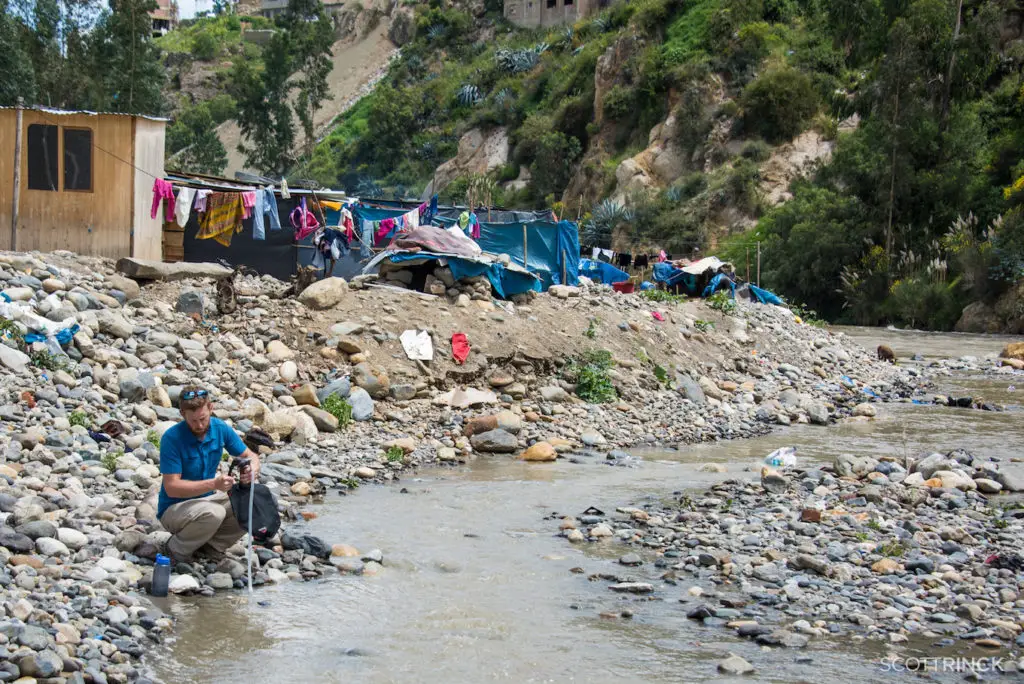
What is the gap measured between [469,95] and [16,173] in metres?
44.3

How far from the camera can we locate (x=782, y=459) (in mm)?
10141

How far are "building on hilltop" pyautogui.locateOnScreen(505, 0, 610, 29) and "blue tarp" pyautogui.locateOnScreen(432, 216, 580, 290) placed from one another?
4124 cm

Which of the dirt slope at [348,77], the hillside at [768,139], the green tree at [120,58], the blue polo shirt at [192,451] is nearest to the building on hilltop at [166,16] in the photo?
the dirt slope at [348,77]

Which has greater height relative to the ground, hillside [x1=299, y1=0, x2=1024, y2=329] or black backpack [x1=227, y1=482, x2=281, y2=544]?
hillside [x1=299, y1=0, x2=1024, y2=329]

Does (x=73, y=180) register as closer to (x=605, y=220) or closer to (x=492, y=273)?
(x=492, y=273)

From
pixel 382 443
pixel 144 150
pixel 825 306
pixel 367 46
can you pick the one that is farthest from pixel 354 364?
pixel 367 46

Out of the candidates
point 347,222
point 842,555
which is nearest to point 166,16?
point 347,222

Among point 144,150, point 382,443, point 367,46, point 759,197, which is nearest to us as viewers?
point 382,443

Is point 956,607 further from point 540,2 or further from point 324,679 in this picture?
point 540,2

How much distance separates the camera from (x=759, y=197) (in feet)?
119

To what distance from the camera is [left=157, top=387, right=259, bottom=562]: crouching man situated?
6.01m

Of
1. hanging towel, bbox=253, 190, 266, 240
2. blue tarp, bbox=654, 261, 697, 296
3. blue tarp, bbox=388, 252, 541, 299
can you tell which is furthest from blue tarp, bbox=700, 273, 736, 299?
hanging towel, bbox=253, 190, 266, 240

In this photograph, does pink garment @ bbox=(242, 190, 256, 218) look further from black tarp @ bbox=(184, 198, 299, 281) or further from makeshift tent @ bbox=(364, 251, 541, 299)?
makeshift tent @ bbox=(364, 251, 541, 299)

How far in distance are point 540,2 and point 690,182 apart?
91.9 feet
